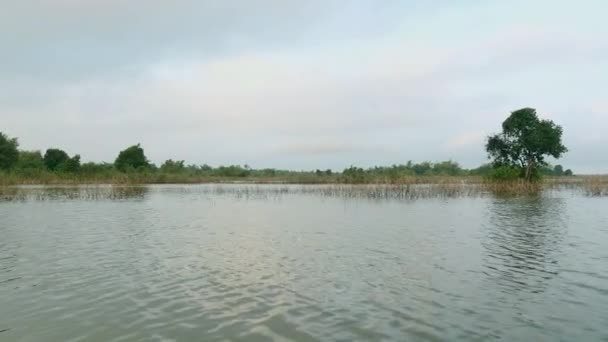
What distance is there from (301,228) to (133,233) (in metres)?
7.00

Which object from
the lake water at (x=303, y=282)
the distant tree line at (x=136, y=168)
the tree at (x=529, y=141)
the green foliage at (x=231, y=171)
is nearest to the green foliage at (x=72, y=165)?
the distant tree line at (x=136, y=168)

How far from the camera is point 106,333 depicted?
697cm

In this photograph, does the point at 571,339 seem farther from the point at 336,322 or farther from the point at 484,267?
the point at 484,267

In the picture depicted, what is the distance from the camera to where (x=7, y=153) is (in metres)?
79.8

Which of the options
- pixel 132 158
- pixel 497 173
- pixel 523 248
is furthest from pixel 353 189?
pixel 132 158

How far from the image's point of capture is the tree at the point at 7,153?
7825 centimetres

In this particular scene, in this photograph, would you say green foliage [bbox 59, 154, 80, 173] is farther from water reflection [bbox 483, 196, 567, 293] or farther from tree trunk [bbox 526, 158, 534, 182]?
water reflection [bbox 483, 196, 567, 293]

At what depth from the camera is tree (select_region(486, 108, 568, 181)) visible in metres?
55.6

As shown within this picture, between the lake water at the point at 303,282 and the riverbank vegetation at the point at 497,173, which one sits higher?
the riverbank vegetation at the point at 497,173

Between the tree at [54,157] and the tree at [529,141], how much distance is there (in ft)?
249

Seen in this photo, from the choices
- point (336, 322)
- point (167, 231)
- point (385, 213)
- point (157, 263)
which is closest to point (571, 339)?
point (336, 322)

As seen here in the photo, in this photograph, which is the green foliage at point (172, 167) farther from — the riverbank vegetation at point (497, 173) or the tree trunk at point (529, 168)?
the tree trunk at point (529, 168)

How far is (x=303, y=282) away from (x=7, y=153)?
287 ft

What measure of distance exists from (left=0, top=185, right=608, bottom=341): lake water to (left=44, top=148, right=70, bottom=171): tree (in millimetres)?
73102
